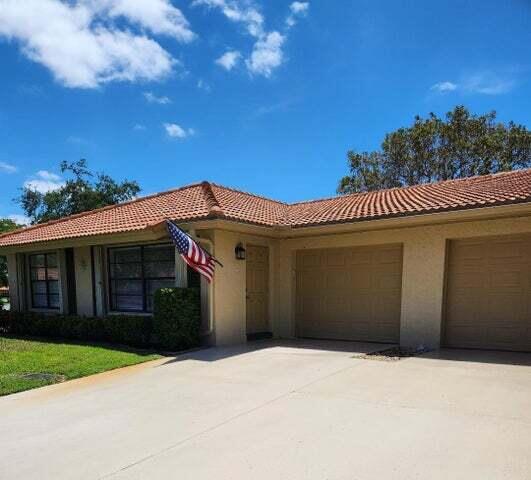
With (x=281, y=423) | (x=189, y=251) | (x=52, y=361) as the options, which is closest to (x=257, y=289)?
(x=189, y=251)

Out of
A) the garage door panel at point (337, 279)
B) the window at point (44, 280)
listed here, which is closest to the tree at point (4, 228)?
the window at point (44, 280)

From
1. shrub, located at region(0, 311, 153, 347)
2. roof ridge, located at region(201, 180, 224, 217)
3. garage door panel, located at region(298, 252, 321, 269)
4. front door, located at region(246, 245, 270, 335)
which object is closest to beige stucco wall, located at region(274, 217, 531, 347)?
garage door panel, located at region(298, 252, 321, 269)

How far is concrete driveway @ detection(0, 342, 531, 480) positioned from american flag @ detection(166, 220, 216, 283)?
2.17 metres

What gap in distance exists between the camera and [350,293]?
10578 mm

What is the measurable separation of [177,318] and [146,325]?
1234mm

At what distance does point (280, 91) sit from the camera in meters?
14.2

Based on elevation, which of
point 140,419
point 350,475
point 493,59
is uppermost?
point 493,59

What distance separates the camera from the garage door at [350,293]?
9961 mm

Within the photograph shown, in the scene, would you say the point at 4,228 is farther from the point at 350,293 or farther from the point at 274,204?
the point at 350,293

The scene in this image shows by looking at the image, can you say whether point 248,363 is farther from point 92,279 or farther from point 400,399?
point 92,279

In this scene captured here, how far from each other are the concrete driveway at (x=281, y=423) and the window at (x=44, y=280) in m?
7.64

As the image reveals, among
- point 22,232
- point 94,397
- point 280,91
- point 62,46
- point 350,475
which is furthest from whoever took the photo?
point 22,232

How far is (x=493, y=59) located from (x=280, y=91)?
285 inches

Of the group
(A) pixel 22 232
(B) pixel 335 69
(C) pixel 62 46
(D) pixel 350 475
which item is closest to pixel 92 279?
(A) pixel 22 232
